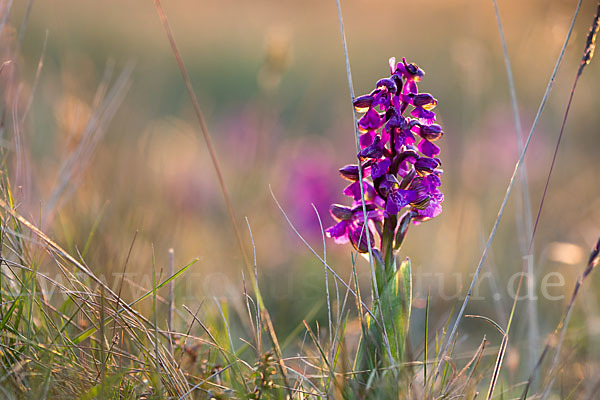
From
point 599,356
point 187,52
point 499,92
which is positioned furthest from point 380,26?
point 599,356

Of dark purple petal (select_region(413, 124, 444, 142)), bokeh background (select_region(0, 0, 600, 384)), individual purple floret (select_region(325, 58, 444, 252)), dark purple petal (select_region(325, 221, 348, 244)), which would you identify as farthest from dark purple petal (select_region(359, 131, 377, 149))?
bokeh background (select_region(0, 0, 600, 384))

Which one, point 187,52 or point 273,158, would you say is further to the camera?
point 187,52

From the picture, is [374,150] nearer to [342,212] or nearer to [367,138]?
[367,138]

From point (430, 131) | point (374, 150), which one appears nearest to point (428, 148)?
point (430, 131)

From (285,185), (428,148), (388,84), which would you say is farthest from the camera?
(285,185)

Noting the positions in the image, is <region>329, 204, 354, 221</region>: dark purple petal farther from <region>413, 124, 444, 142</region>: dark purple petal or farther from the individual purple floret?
<region>413, 124, 444, 142</region>: dark purple petal

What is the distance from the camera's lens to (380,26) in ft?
50.3

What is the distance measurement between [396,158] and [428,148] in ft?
0.35

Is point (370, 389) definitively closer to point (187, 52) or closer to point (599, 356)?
point (599, 356)

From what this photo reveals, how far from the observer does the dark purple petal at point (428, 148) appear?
1.43m

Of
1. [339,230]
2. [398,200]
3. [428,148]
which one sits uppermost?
[428,148]

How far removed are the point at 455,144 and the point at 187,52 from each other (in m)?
7.42

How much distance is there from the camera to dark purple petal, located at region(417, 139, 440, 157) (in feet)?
4.68

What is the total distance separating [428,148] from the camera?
1436 millimetres
